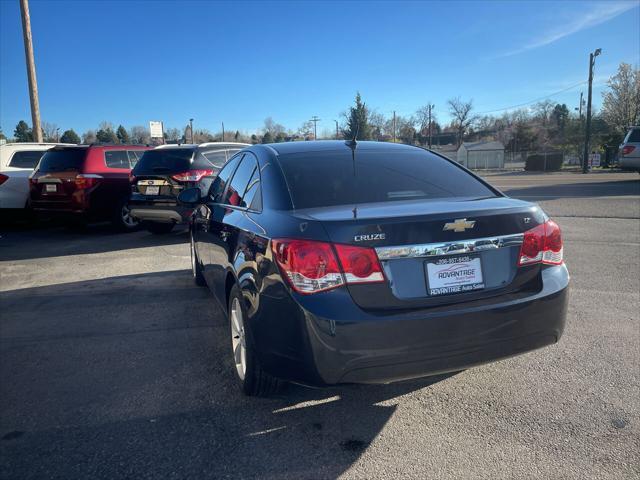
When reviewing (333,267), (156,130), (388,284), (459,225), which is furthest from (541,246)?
(156,130)

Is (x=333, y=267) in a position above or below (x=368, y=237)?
below

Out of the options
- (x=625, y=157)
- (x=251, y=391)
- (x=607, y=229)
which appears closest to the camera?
(x=251, y=391)

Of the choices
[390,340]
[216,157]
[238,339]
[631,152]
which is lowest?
[238,339]

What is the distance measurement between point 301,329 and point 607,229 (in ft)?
28.6

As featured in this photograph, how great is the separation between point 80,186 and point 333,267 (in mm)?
8590

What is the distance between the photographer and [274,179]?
3244mm

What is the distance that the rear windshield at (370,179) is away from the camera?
312cm

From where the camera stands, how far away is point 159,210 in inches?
343

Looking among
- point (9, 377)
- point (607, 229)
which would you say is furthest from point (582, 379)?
point (607, 229)

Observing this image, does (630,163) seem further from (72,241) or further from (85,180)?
(72,241)

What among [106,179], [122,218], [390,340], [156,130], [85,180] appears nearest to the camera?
[390,340]

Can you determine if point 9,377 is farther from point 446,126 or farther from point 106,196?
point 446,126

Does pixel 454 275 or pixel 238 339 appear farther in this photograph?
pixel 238 339

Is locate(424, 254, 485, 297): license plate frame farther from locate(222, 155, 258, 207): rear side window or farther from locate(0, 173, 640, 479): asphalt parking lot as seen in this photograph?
locate(222, 155, 258, 207): rear side window
